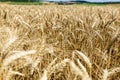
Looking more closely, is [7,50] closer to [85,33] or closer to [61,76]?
[61,76]

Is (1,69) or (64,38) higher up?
(1,69)


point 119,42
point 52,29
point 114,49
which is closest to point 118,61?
point 114,49

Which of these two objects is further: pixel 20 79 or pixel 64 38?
pixel 64 38

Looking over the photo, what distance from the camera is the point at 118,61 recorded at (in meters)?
2.07

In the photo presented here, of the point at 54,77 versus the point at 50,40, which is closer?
the point at 54,77

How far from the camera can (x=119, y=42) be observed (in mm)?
2438

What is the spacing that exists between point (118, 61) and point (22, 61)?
2.42 ft

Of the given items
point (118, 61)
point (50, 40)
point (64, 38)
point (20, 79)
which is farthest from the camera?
point (50, 40)

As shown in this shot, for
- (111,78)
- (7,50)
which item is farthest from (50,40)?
(7,50)

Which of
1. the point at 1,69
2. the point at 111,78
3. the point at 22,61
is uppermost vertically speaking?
the point at 1,69

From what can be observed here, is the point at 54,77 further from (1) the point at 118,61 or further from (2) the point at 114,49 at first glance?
(2) the point at 114,49

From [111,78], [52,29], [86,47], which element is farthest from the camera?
[52,29]

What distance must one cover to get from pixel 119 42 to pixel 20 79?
3.60ft

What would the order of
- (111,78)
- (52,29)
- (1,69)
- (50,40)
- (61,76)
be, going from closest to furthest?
(1,69), (61,76), (111,78), (50,40), (52,29)
